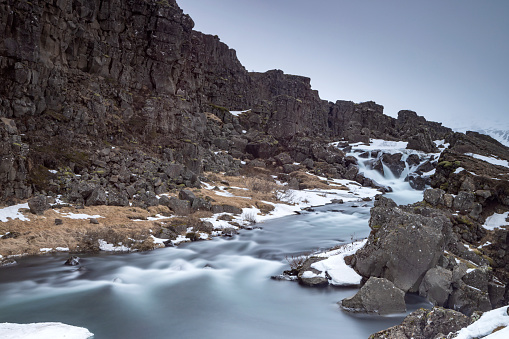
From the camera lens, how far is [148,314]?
35.9 ft

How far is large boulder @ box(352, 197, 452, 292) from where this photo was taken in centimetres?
1177

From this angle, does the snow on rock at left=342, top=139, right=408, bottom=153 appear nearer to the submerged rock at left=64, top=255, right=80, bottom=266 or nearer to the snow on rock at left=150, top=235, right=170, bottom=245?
the snow on rock at left=150, top=235, right=170, bottom=245

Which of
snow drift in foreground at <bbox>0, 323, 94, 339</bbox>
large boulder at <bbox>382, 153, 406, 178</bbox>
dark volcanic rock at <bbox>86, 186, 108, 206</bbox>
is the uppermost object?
large boulder at <bbox>382, 153, 406, 178</bbox>

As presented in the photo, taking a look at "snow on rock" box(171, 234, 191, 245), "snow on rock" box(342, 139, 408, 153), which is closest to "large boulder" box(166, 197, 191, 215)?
"snow on rock" box(171, 234, 191, 245)

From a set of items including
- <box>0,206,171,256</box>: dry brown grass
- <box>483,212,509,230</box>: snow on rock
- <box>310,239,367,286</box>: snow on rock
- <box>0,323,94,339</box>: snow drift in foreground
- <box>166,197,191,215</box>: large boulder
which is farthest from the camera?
<box>166,197,191,215</box>: large boulder

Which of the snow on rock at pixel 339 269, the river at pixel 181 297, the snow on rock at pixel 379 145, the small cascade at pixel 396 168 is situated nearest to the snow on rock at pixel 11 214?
the river at pixel 181 297

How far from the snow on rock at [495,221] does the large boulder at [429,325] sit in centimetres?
1442

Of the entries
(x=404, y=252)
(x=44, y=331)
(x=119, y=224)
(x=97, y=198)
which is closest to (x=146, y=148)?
(x=97, y=198)

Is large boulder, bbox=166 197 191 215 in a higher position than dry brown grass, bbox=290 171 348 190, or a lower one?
lower

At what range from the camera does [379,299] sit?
407 inches

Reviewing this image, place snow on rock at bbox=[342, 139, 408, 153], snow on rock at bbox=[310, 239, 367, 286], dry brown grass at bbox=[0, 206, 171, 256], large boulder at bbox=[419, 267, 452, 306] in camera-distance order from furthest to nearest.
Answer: snow on rock at bbox=[342, 139, 408, 153] → dry brown grass at bbox=[0, 206, 171, 256] → snow on rock at bbox=[310, 239, 367, 286] → large boulder at bbox=[419, 267, 452, 306]

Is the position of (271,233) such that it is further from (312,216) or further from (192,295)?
(192,295)

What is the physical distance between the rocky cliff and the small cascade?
9174 mm

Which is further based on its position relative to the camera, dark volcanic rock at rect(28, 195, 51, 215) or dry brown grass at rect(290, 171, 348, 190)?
dry brown grass at rect(290, 171, 348, 190)
